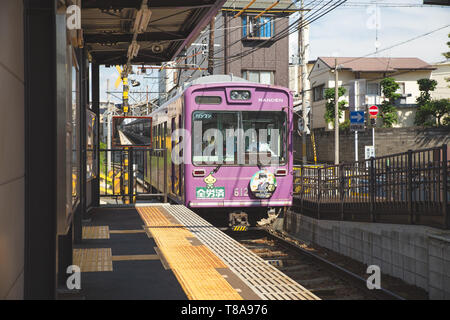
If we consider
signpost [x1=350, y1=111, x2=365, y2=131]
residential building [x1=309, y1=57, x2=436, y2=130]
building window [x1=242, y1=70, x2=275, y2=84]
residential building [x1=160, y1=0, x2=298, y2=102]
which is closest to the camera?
signpost [x1=350, y1=111, x2=365, y2=131]

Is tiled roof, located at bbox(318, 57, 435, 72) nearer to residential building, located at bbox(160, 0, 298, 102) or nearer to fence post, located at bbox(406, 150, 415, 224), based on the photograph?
residential building, located at bbox(160, 0, 298, 102)

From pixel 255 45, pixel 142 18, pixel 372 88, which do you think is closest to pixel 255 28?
pixel 255 45

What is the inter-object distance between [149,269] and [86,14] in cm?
436

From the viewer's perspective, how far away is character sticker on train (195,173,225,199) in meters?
12.2

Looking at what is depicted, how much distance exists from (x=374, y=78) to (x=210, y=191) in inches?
1309

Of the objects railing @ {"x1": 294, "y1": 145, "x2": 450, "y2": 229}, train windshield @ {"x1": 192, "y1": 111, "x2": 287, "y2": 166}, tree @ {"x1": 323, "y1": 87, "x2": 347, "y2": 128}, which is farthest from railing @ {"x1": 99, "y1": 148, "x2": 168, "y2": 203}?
tree @ {"x1": 323, "y1": 87, "x2": 347, "y2": 128}

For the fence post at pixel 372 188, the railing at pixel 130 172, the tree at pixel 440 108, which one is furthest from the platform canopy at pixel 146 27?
the tree at pixel 440 108

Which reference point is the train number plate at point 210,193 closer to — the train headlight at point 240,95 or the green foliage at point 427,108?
the train headlight at point 240,95

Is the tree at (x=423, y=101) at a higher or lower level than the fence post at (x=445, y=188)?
higher

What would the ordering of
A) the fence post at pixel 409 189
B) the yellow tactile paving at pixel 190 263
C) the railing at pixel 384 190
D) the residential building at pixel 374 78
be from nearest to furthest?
the yellow tactile paving at pixel 190 263
the railing at pixel 384 190
the fence post at pixel 409 189
the residential building at pixel 374 78

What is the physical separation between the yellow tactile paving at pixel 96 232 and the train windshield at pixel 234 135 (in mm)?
3896

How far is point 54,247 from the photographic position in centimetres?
346

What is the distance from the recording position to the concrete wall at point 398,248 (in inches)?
307

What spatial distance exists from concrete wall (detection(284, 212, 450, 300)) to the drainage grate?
3.02 meters
